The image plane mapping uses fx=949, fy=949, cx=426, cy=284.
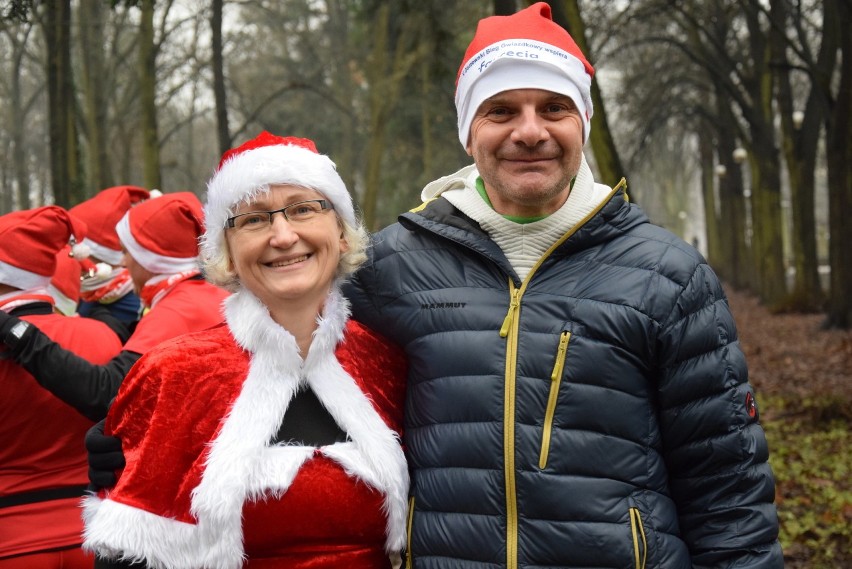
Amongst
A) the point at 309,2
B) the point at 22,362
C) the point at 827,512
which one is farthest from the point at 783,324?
the point at 22,362

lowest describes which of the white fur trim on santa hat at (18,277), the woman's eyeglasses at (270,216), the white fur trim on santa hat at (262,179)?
the white fur trim on santa hat at (18,277)

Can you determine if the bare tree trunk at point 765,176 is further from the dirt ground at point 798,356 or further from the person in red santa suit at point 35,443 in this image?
the person in red santa suit at point 35,443

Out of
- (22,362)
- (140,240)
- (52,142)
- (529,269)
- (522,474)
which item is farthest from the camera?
(52,142)

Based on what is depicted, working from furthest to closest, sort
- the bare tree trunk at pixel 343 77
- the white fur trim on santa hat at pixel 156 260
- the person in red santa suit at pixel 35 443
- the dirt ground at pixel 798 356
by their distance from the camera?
the bare tree trunk at pixel 343 77 < the dirt ground at pixel 798 356 < the white fur trim on santa hat at pixel 156 260 < the person in red santa suit at pixel 35 443

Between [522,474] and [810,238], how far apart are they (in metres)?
18.5

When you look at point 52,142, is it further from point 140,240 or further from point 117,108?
point 117,108

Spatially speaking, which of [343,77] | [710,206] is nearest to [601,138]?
[343,77]

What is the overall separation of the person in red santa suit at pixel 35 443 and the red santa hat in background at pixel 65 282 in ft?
1.31

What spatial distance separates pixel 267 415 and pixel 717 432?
1203 mm

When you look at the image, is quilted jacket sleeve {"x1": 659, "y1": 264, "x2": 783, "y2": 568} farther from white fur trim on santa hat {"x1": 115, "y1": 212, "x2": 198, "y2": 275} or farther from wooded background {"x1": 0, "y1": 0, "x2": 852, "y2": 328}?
wooded background {"x1": 0, "y1": 0, "x2": 852, "y2": 328}

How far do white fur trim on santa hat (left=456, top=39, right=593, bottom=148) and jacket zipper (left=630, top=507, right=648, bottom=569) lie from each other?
107cm

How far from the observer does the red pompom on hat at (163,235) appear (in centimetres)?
476

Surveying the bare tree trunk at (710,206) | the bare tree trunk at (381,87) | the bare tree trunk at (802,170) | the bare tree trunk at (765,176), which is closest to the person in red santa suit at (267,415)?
the bare tree trunk at (381,87)

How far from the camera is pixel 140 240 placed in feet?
15.7
